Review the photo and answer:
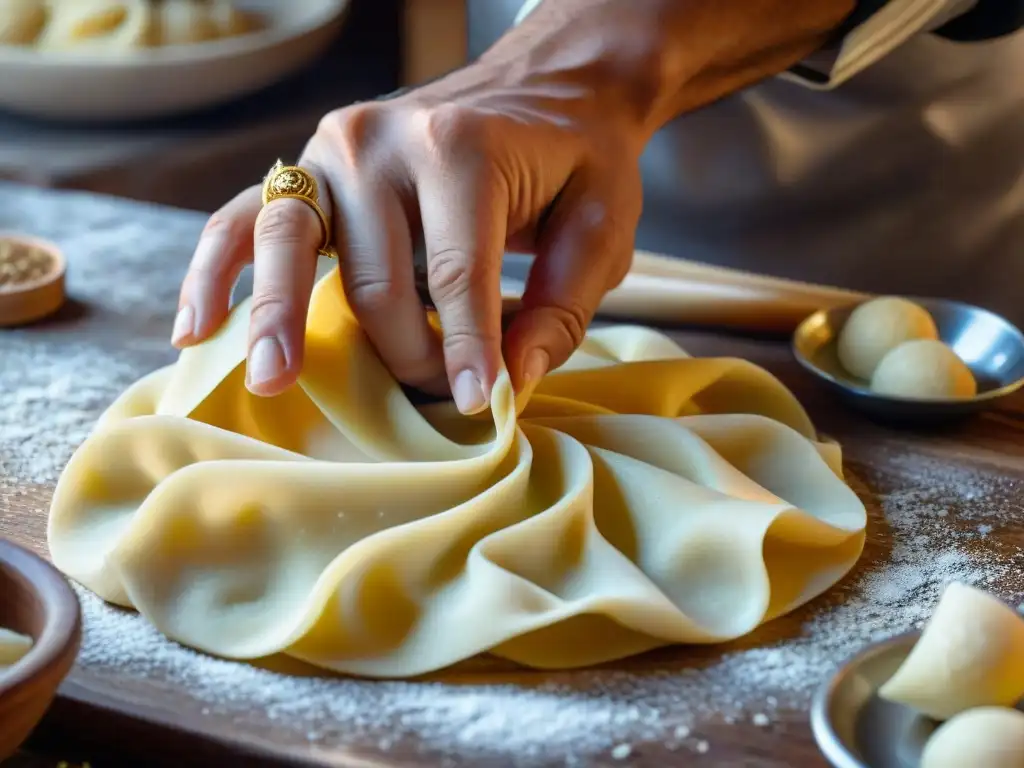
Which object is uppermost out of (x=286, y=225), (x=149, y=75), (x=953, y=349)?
(x=286, y=225)

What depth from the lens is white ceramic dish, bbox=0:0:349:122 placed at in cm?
213

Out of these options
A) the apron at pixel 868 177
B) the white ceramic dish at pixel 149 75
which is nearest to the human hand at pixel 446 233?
the apron at pixel 868 177

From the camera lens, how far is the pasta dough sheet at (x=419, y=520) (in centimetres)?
87

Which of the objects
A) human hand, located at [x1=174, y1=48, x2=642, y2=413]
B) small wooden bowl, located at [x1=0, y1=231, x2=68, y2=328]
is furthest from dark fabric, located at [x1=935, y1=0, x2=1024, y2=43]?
small wooden bowl, located at [x1=0, y1=231, x2=68, y2=328]

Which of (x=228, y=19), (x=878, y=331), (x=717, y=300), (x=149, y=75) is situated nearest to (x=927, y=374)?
(x=878, y=331)

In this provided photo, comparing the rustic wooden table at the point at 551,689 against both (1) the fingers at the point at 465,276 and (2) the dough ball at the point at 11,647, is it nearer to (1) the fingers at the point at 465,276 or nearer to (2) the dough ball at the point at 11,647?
(2) the dough ball at the point at 11,647

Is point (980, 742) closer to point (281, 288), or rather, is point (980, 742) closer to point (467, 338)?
point (467, 338)

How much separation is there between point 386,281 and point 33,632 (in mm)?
444

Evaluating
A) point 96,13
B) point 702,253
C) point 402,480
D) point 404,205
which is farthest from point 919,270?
point 96,13

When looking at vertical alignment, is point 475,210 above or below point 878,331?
above

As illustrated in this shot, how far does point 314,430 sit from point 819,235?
1.03 metres

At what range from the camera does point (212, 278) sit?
109cm

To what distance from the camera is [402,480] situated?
0.94 meters

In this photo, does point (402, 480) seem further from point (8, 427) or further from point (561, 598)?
point (8, 427)
